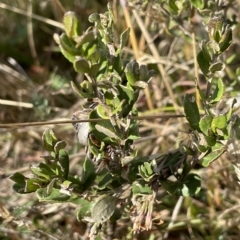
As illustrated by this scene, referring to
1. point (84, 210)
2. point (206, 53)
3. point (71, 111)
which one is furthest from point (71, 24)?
point (71, 111)

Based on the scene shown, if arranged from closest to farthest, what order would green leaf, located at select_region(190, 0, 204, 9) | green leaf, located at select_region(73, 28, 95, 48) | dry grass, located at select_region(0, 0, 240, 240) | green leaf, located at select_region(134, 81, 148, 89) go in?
green leaf, located at select_region(73, 28, 95, 48) → green leaf, located at select_region(134, 81, 148, 89) → green leaf, located at select_region(190, 0, 204, 9) → dry grass, located at select_region(0, 0, 240, 240)

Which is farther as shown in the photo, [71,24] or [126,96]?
[126,96]

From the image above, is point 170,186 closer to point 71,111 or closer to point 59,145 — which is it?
point 59,145

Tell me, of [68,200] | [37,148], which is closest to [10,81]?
[37,148]

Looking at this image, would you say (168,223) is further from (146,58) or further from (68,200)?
(146,58)

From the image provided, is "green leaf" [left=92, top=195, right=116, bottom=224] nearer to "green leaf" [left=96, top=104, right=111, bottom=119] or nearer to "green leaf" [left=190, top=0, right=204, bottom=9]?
"green leaf" [left=96, top=104, right=111, bottom=119]

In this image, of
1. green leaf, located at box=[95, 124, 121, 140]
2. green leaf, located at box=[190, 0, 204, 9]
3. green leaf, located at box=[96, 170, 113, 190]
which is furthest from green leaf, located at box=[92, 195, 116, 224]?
green leaf, located at box=[190, 0, 204, 9]

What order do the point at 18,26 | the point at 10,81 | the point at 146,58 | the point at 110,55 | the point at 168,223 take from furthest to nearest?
the point at 18,26
the point at 10,81
the point at 146,58
the point at 168,223
the point at 110,55
